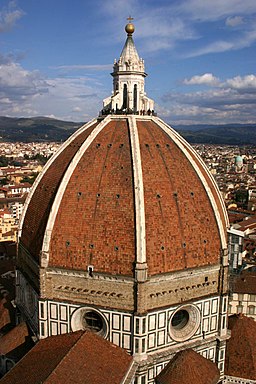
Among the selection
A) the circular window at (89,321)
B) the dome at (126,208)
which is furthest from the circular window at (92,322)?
the dome at (126,208)

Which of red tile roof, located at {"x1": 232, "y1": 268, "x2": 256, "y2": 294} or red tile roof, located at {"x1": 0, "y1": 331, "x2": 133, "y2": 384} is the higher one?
red tile roof, located at {"x1": 0, "y1": 331, "x2": 133, "y2": 384}

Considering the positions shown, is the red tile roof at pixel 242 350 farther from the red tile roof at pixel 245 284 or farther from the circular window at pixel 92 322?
the red tile roof at pixel 245 284

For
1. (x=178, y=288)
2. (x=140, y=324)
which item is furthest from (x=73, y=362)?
(x=178, y=288)

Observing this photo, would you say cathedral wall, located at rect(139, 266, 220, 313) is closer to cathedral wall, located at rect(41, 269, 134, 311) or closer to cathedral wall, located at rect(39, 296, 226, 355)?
cathedral wall, located at rect(39, 296, 226, 355)

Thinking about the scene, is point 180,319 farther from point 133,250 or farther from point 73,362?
point 73,362

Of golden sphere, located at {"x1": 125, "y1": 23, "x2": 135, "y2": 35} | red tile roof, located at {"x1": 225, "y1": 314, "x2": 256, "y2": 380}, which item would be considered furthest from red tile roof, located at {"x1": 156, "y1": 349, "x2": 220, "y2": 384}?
golden sphere, located at {"x1": 125, "y1": 23, "x2": 135, "y2": 35}

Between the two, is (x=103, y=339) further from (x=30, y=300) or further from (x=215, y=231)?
(x=215, y=231)

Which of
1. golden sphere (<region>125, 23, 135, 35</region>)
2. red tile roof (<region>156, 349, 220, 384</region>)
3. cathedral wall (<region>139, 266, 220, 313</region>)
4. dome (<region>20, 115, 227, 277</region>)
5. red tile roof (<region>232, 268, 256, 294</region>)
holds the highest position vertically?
golden sphere (<region>125, 23, 135, 35</region>)
